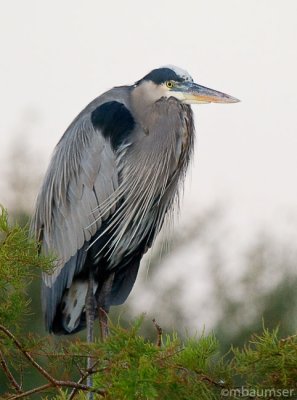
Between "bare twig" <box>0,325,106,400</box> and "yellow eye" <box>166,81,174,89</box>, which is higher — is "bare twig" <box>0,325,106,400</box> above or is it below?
below

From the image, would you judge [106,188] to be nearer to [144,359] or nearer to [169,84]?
[169,84]

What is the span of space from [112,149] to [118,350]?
8.06ft

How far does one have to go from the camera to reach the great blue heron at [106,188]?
5051 millimetres

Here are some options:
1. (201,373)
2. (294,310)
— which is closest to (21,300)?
(201,373)

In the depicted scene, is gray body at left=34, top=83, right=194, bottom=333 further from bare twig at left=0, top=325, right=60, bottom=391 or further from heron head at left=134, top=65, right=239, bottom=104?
bare twig at left=0, top=325, right=60, bottom=391

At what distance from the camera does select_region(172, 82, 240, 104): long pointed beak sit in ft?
15.7

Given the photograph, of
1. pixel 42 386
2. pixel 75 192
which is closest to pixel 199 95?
pixel 75 192

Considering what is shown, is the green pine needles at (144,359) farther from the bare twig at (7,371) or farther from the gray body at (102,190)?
the gray body at (102,190)

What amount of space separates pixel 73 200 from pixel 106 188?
0.56 feet

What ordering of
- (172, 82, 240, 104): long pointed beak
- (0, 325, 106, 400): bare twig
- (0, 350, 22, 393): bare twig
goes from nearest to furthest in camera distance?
(0, 325, 106, 400): bare twig, (0, 350, 22, 393): bare twig, (172, 82, 240, 104): long pointed beak

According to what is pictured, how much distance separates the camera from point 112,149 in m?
5.09

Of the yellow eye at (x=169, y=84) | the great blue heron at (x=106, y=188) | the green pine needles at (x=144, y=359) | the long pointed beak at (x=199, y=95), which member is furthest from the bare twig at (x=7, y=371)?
the yellow eye at (x=169, y=84)

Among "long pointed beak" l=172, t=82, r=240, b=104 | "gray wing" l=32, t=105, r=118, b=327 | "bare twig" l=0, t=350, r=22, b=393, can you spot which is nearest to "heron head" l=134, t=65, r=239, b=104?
"long pointed beak" l=172, t=82, r=240, b=104

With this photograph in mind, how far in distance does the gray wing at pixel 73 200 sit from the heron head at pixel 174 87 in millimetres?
277
